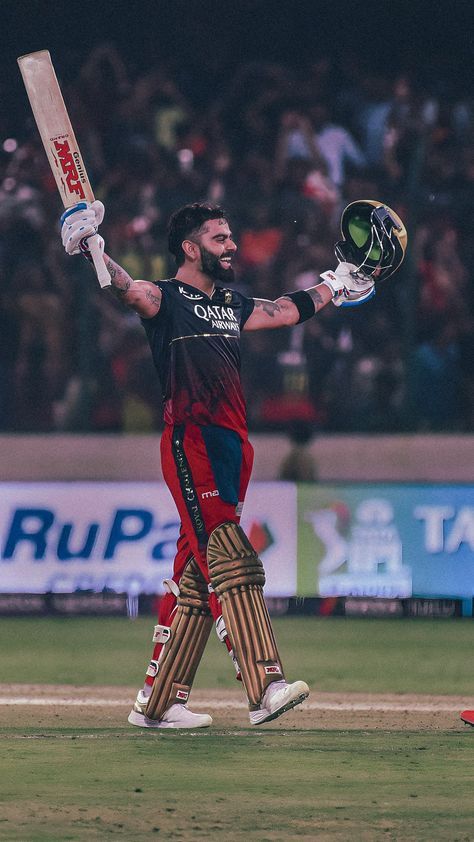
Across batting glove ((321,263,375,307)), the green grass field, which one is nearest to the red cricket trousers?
the green grass field

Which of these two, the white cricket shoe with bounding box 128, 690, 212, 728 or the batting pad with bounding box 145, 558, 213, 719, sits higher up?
the batting pad with bounding box 145, 558, 213, 719

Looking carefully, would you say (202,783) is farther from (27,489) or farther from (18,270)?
(18,270)

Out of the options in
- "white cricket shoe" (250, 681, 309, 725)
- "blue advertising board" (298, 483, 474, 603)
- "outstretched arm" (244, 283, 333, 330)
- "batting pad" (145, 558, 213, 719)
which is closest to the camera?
"white cricket shoe" (250, 681, 309, 725)

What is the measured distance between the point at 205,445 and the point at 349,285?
1.01 meters

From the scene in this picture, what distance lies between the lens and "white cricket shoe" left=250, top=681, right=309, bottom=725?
4.78 metres

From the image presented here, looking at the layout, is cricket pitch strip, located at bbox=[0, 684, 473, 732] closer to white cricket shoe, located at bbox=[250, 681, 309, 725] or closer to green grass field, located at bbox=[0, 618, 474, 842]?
green grass field, located at bbox=[0, 618, 474, 842]

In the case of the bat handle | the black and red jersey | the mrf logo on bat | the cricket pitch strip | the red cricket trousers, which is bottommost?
the cricket pitch strip

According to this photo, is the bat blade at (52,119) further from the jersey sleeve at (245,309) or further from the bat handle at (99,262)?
the jersey sleeve at (245,309)

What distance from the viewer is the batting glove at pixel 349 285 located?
5.70m

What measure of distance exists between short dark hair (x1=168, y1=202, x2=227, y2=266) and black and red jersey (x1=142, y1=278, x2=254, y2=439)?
0.68ft

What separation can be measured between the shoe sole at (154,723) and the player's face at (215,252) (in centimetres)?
172

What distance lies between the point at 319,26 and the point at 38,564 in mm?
6565

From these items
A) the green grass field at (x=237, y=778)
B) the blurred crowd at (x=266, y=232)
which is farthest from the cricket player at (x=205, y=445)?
the blurred crowd at (x=266, y=232)

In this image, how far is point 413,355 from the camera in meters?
11.8
